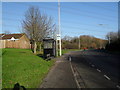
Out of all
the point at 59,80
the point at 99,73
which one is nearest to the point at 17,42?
the point at 99,73

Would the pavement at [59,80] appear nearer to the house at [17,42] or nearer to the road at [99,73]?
the road at [99,73]

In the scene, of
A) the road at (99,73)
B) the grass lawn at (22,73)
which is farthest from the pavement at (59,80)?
the road at (99,73)

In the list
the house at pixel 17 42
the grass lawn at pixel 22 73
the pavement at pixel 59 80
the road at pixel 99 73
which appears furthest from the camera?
the house at pixel 17 42

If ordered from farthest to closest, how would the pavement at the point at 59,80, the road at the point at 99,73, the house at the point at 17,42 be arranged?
the house at the point at 17,42
the road at the point at 99,73
the pavement at the point at 59,80

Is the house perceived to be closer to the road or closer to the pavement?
the road

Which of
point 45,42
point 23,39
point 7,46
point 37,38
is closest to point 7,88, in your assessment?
point 45,42

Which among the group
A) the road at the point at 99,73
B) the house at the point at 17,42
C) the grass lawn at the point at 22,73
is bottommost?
the road at the point at 99,73

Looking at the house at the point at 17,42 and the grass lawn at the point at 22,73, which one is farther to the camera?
the house at the point at 17,42

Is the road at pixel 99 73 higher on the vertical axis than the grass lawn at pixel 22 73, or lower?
lower

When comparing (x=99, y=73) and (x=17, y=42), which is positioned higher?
(x=17, y=42)

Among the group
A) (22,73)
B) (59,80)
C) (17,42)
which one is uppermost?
(17,42)

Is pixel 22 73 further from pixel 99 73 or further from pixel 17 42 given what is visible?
pixel 17 42

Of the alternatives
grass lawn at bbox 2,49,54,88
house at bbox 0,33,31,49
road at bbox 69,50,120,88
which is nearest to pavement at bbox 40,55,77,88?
grass lawn at bbox 2,49,54,88

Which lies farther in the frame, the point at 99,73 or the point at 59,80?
the point at 99,73
